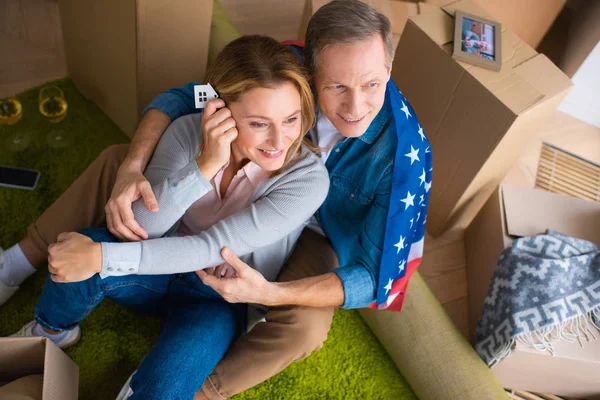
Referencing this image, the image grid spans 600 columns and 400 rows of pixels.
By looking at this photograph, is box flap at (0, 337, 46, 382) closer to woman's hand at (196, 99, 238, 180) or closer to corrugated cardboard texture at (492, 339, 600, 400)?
woman's hand at (196, 99, 238, 180)

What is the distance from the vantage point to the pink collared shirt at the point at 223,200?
4.36 ft

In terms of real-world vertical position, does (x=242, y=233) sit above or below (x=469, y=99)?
below

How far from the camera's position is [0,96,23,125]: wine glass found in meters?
1.96

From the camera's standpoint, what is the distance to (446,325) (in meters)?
1.66

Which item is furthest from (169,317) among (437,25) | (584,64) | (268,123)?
(584,64)

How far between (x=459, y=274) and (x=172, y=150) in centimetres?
120

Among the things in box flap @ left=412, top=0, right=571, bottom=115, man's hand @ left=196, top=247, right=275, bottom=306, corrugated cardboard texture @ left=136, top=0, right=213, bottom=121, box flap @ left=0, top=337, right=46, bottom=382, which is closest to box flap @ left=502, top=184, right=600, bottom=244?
box flap @ left=412, top=0, right=571, bottom=115

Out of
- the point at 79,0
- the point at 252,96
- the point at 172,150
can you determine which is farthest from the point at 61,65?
the point at 252,96

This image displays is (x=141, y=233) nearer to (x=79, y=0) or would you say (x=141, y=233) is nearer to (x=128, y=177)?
(x=128, y=177)

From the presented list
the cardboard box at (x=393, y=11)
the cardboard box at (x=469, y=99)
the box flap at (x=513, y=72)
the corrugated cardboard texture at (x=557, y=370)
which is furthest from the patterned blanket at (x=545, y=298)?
the cardboard box at (x=393, y=11)

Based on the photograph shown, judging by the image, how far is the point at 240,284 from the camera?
4.17 ft

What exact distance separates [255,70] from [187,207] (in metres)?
0.35

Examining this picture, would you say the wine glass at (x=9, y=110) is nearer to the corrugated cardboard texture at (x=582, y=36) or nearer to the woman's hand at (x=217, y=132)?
the woman's hand at (x=217, y=132)

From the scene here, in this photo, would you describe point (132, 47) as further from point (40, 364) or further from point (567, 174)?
point (567, 174)
